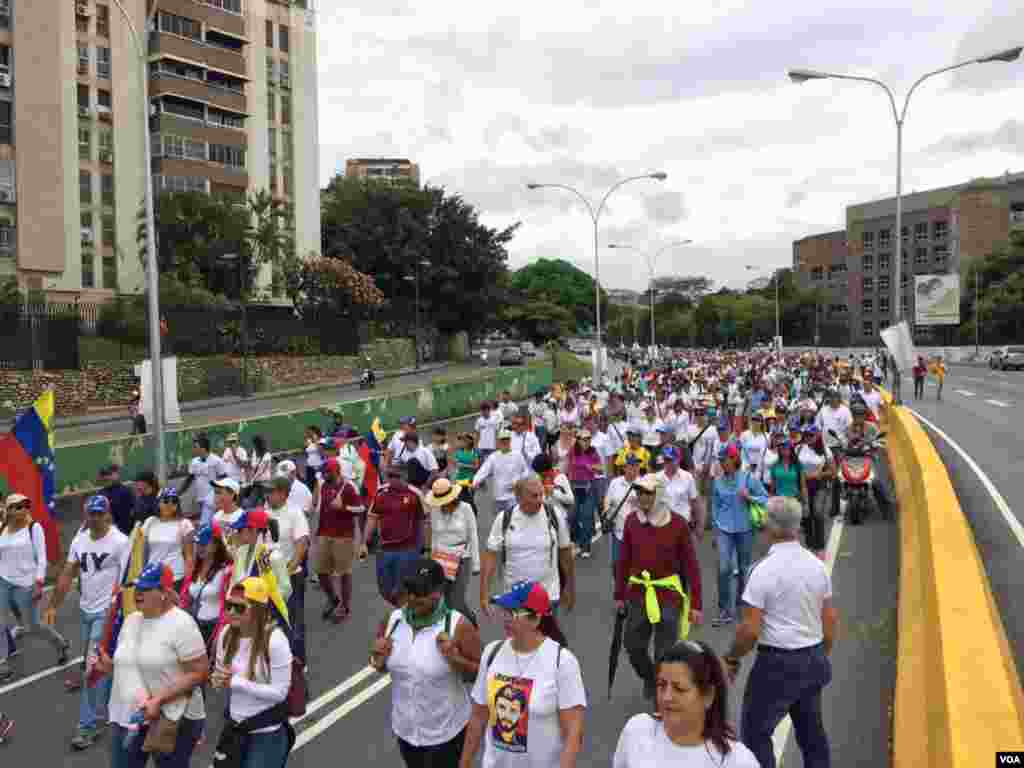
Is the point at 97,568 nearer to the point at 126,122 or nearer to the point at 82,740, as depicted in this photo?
the point at 82,740

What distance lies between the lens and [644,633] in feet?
21.6

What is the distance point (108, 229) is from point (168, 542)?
5321 cm

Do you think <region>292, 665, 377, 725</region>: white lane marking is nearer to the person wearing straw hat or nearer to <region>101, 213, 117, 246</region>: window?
the person wearing straw hat

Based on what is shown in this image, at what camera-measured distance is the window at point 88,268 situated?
54.4 meters

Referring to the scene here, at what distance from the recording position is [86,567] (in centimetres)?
699

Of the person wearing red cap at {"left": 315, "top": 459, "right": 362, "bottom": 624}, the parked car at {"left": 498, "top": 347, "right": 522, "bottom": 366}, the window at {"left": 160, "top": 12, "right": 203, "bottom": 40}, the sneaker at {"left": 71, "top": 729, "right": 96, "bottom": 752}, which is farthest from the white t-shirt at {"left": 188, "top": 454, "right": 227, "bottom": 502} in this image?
the parked car at {"left": 498, "top": 347, "right": 522, "bottom": 366}

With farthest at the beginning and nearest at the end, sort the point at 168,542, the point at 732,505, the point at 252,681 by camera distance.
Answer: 1. the point at 732,505
2. the point at 168,542
3. the point at 252,681

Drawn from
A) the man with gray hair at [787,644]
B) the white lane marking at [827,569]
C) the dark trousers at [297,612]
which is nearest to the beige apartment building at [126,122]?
the white lane marking at [827,569]

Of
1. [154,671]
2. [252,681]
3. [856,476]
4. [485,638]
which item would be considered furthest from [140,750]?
[856,476]

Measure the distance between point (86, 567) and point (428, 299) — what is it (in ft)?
199

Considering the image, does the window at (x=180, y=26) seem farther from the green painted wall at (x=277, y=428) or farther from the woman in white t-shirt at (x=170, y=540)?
the woman in white t-shirt at (x=170, y=540)

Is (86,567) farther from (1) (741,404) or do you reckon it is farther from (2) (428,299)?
(2) (428,299)

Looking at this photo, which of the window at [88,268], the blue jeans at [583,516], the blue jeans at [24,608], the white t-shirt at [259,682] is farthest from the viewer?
the window at [88,268]

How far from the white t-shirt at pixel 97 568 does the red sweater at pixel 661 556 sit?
11.4 feet
